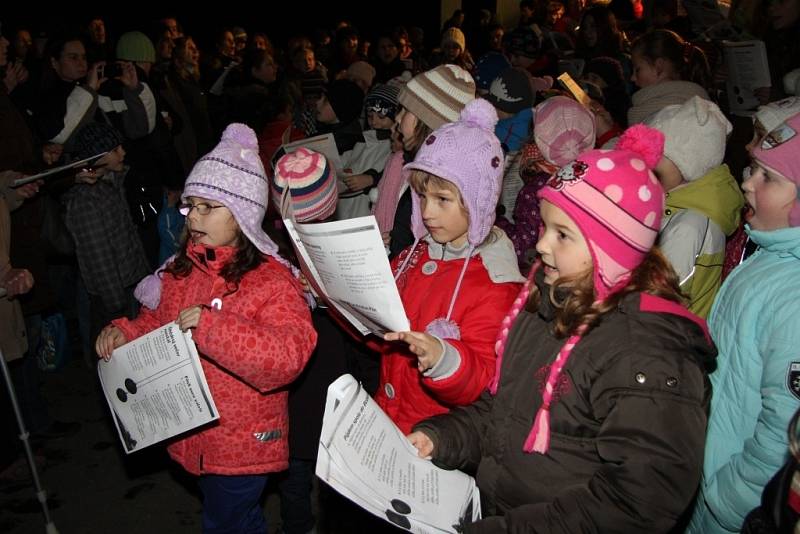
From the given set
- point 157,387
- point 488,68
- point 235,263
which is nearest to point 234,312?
point 235,263

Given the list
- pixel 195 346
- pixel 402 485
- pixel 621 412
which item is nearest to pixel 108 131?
pixel 195 346

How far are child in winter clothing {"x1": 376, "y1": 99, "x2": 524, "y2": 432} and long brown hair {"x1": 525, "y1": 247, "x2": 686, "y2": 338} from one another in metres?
0.39

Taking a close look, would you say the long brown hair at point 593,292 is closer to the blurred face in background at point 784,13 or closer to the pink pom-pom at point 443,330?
the pink pom-pom at point 443,330

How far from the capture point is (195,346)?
7.55 ft

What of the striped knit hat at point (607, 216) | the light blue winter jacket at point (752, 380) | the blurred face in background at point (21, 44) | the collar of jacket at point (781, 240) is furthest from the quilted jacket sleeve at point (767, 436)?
the blurred face in background at point (21, 44)

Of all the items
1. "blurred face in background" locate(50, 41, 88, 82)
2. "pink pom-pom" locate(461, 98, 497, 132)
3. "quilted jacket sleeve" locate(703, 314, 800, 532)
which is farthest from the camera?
"blurred face in background" locate(50, 41, 88, 82)

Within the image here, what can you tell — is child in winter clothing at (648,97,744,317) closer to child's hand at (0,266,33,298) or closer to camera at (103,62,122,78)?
child's hand at (0,266,33,298)

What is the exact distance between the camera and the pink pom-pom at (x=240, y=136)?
8.71ft

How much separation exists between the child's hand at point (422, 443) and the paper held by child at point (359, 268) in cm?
33

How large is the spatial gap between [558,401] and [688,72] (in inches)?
149

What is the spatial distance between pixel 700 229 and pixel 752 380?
95 centimetres

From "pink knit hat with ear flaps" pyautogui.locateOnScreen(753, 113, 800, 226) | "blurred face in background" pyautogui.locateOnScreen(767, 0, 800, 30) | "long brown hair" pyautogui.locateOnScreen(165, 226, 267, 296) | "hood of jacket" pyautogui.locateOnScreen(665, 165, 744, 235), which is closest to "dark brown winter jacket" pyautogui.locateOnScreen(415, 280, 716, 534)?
"pink knit hat with ear flaps" pyautogui.locateOnScreen(753, 113, 800, 226)

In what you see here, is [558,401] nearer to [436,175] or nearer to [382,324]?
[382,324]

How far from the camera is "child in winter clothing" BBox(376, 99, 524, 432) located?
2205 mm
